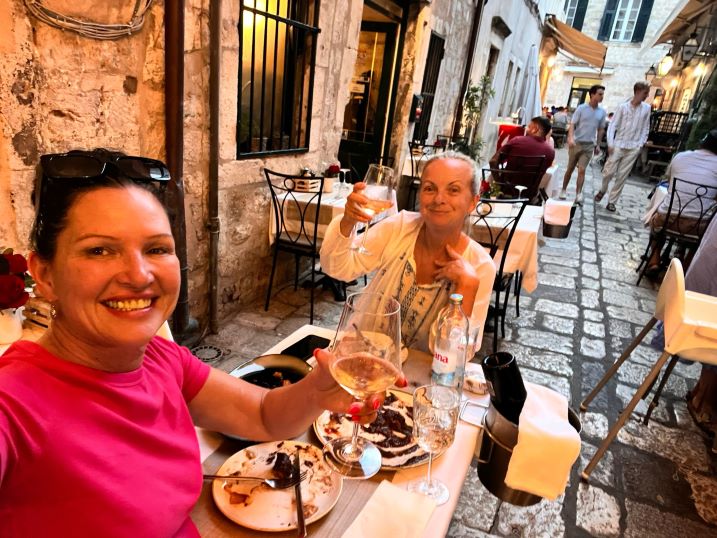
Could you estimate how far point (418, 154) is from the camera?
23.3 feet

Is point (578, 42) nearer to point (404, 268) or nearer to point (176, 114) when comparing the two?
point (176, 114)

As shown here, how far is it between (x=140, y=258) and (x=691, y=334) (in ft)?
8.13

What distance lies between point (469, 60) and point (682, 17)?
10.0 metres

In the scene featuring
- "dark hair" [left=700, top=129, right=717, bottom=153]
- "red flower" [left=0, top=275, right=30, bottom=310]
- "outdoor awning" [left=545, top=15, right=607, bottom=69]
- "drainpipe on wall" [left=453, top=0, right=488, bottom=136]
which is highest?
"outdoor awning" [left=545, top=15, right=607, bottom=69]

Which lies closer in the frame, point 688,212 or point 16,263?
point 16,263

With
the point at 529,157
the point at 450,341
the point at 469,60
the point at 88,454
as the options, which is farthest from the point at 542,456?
the point at 469,60

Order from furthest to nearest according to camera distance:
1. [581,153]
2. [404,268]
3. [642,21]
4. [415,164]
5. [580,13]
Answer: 1. [580,13]
2. [642,21]
3. [581,153]
4. [415,164]
5. [404,268]

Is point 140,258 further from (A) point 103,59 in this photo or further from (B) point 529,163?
(B) point 529,163

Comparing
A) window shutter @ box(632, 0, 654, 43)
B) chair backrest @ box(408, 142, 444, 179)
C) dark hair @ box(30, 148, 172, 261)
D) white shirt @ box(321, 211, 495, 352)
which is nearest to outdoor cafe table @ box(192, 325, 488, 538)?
dark hair @ box(30, 148, 172, 261)

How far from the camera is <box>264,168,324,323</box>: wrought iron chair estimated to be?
3854 mm

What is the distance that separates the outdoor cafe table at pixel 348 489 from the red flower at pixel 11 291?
826 millimetres

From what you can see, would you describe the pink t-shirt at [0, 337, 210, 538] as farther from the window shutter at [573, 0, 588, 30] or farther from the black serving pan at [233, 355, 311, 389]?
the window shutter at [573, 0, 588, 30]

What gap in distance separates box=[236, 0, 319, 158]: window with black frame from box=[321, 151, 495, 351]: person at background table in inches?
74.4

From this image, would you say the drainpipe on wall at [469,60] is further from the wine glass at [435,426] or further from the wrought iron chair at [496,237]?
the wine glass at [435,426]
